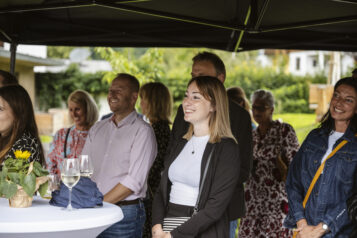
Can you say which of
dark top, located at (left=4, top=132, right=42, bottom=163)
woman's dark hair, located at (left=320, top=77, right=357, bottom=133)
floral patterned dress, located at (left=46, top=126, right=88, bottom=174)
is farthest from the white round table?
floral patterned dress, located at (left=46, top=126, right=88, bottom=174)

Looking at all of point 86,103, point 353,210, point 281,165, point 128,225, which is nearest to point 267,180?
point 281,165

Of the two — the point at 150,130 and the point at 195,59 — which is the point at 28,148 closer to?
the point at 150,130

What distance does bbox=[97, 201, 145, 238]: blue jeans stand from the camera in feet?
13.3

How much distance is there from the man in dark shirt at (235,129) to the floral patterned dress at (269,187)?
1.90 meters

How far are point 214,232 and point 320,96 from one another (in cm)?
1644

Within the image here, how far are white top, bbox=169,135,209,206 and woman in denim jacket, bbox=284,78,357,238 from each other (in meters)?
0.85

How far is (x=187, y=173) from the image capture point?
3307 millimetres

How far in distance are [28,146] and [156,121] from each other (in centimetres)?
201

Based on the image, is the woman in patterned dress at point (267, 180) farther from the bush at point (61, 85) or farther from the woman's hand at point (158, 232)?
the bush at point (61, 85)

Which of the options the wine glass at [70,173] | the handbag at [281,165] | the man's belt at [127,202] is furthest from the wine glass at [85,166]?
the handbag at [281,165]

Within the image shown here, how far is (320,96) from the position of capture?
19.0m

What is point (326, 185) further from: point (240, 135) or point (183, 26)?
point (183, 26)

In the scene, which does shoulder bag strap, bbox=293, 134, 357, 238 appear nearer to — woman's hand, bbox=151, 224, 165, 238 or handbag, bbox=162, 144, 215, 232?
handbag, bbox=162, 144, 215, 232

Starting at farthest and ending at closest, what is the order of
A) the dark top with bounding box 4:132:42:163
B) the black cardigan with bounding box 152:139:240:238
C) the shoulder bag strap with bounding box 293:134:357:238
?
the shoulder bag strap with bounding box 293:134:357:238, the dark top with bounding box 4:132:42:163, the black cardigan with bounding box 152:139:240:238
